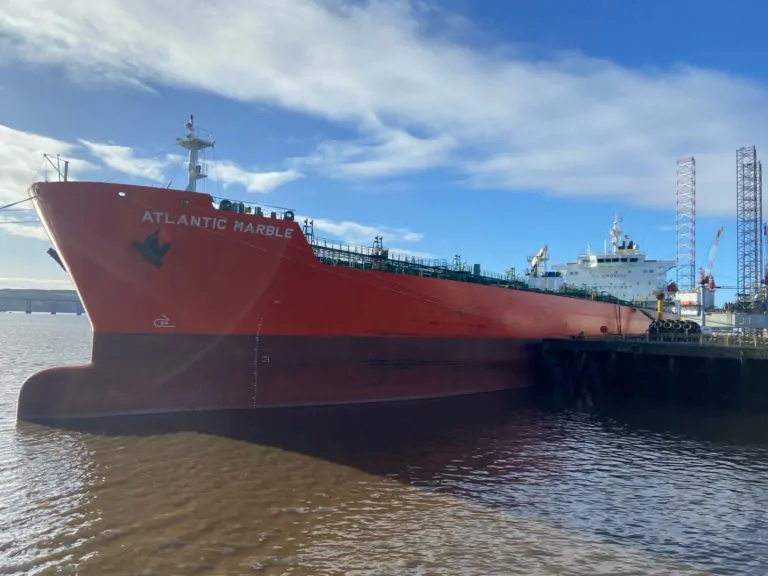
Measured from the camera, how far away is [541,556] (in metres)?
6.09

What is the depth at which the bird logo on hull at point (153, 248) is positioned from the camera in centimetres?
1144

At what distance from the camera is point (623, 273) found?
3094 cm

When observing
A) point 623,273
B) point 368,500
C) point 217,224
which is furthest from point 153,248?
point 623,273

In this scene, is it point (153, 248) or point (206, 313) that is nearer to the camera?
point (153, 248)

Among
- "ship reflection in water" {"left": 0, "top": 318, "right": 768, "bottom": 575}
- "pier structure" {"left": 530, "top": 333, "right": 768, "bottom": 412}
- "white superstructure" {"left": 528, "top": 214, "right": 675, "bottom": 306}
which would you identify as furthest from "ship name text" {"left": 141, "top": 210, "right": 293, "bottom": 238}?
"white superstructure" {"left": 528, "top": 214, "right": 675, "bottom": 306}

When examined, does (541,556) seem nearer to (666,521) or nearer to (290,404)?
(666,521)

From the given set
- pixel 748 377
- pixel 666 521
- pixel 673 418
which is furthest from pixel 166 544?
pixel 748 377

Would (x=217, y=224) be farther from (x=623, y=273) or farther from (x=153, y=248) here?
(x=623, y=273)

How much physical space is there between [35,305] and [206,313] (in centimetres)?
13860

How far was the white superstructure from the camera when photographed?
30.4 meters

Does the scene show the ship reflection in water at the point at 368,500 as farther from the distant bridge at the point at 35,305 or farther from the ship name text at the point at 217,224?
the distant bridge at the point at 35,305

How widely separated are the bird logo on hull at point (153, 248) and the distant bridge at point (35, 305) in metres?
126

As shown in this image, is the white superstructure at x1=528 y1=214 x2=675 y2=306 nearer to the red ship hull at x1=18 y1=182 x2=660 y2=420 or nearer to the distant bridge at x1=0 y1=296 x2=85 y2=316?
the red ship hull at x1=18 y1=182 x2=660 y2=420

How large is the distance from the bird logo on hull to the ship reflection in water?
11.2 feet
